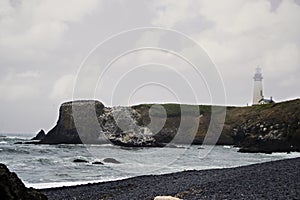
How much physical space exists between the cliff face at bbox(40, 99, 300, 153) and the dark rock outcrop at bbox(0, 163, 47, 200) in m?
59.5

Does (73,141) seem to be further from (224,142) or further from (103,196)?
(103,196)

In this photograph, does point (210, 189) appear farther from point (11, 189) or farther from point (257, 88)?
point (257, 88)

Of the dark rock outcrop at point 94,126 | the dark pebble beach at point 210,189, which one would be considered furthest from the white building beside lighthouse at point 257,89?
the dark pebble beach at point 210,189

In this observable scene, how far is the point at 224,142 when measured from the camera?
86438mm

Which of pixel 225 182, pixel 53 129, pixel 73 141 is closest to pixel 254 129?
pixel 73 141

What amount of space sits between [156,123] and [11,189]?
92125 millimetres

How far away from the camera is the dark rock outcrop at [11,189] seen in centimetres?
761

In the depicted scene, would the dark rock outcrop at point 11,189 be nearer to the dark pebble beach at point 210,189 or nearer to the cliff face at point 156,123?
the dark pebble beach at point 210,189

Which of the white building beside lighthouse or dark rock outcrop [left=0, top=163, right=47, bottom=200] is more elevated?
the white building beside lighthouse

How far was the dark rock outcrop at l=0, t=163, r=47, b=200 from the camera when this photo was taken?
761 cm

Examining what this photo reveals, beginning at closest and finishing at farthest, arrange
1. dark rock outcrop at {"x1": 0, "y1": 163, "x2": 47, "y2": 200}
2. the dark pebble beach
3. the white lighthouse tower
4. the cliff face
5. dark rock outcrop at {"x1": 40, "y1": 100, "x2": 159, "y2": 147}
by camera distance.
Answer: dark rock outcrop at {"x1": 0, "y1": 163, "x2": 47, "y2": 200} < the dark pebble beach < the cliff face < dark rock outcrop at {"x1": 40, "y1": 100, "x2": 159, "y2": 147} < the white lighthouse tower

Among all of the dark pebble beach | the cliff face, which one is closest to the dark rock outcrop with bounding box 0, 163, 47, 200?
the dark pebble beach

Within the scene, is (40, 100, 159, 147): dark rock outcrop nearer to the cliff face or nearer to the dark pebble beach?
the cliff face

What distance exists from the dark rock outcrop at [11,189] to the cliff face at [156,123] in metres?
59.5
